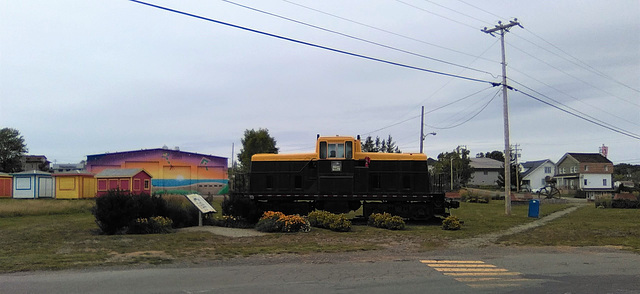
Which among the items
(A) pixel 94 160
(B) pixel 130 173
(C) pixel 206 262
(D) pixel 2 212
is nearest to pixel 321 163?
(C) pixel 206 262

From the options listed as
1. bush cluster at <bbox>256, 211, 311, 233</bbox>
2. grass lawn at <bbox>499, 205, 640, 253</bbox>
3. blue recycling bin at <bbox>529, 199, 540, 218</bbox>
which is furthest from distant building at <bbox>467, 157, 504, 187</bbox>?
bush cluster at <bbox>256, 211, 311, 233</bbox>

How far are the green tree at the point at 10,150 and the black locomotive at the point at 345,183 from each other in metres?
73.6

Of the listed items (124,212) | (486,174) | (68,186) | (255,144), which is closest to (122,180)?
(68,186)

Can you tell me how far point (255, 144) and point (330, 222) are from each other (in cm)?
4621

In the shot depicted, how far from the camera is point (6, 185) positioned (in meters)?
41.2

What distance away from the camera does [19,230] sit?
16.9 m

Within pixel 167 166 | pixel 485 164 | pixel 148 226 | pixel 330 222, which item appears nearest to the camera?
pixel 148 226

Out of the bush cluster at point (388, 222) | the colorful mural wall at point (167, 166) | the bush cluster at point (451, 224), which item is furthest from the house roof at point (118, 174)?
the bush cluster at point (451, 224)

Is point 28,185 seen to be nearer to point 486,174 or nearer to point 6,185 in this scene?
point 6,185

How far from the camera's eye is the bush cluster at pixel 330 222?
1766 cm

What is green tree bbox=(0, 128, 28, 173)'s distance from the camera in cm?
7812

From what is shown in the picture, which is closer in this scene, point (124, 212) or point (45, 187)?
point (124, 212)

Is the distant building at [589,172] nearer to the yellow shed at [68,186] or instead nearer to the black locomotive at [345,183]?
the black locomotive at [345,183]

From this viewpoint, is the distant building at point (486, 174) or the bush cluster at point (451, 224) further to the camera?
the distant building at point (486, 174)
